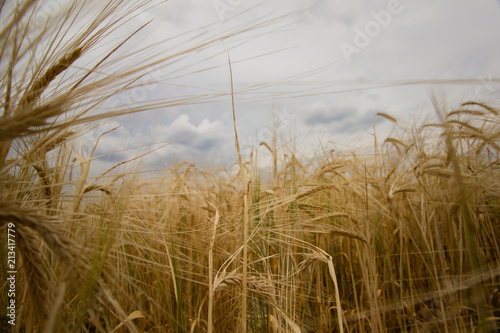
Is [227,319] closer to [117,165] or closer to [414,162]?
[117,165]

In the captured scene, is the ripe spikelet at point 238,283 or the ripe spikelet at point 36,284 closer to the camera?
the ripe spikelet at point 36,284

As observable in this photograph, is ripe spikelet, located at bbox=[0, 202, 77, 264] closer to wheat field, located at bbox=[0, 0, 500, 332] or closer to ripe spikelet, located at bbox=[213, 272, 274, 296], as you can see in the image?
wheat field, located at bbox=[0, 0, 500, 332]

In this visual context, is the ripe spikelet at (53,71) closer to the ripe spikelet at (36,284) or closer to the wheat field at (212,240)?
the wheat field at (212,240)

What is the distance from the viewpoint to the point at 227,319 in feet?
4.74


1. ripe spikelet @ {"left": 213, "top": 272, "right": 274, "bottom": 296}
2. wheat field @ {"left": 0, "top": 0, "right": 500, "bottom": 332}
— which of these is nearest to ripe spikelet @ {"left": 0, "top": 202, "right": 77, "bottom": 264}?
wheat field @ {"left": 0, "top": 0, "right": 500, "bottom": 332}

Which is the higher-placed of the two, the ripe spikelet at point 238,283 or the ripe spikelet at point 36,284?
the ripe spikelet at point 36,284

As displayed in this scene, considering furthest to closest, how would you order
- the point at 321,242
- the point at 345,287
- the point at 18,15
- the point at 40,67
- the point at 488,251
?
the point at 321,242
the point at 345,287
the point at 488,251
the point at 40,67
the point at 18,15

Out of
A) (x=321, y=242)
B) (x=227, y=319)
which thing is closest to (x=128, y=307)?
(x=227, y=319)

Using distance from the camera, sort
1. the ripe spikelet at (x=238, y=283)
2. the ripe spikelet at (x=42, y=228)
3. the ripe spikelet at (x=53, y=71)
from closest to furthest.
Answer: the ripe spikelet at (x=42, y=228) → the ripe spikelet at (x=53, y=71) → the ripe spikelet at (x=238, y=283)

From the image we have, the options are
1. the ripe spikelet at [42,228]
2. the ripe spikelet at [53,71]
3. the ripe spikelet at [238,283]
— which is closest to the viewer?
the ripe spikelet at [42,228]

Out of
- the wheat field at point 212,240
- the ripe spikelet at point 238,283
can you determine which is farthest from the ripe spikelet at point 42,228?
the ripe spikelet at point 238,283

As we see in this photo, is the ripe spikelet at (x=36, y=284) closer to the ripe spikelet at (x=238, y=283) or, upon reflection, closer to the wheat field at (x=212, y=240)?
the wheat field at (x=212, y=240)

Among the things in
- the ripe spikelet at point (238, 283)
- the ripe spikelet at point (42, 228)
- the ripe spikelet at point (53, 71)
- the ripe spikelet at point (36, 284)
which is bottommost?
the ripe spikelet at point (238, 283)

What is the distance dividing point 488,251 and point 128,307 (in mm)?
2185
